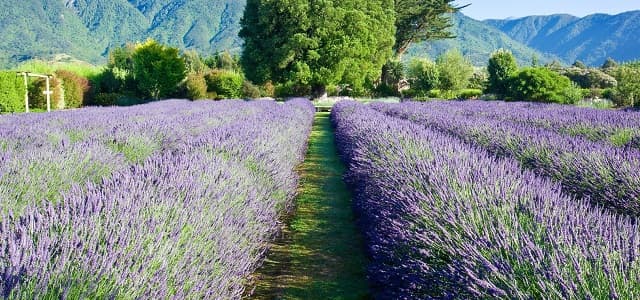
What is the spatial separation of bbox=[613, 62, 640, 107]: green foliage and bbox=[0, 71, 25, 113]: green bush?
23106 mm

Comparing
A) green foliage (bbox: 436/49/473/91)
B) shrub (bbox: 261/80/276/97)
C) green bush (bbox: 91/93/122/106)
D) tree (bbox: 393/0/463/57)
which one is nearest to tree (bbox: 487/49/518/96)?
green foliage (bbox: 436/49/473/91)

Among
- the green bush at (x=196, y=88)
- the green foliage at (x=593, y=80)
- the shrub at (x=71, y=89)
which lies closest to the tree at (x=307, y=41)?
the green bush at (x=196, y=88)

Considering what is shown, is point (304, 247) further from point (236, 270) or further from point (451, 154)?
point (236, 270)

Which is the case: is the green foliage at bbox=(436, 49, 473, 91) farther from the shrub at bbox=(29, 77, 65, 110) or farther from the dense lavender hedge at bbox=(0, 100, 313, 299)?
the dense lavender hedge at bbox=(0, 100, 313, 299)

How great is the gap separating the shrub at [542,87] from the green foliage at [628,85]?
2031 mm

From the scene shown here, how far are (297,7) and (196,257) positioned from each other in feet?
83.8

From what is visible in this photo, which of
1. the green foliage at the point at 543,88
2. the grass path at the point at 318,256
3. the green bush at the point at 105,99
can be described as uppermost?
the green foliage at the point at 543,88

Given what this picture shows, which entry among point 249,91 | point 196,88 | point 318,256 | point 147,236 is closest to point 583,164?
point 318,256

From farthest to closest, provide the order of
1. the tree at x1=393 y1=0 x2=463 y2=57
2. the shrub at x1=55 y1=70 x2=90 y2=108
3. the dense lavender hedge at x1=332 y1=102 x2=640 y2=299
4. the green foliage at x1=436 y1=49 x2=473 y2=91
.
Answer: the tree at x1=393 y1=0 x2=463 y2=57 < the green foliage at x1=436 y1=49 x2=473 y2=91 < the shrub at x1=55 y1=70 x2=90 y2=108 < the dense lavender hedge at x1=332 y1=102 x2=640 y2=299

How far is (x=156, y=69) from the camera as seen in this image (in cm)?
2616

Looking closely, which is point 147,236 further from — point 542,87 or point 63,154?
point 542,87

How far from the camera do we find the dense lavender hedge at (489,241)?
1.53 metres

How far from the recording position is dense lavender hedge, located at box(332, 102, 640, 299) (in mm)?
1526

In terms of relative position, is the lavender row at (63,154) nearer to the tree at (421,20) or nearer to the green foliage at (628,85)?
the green foliage at (628,85)
